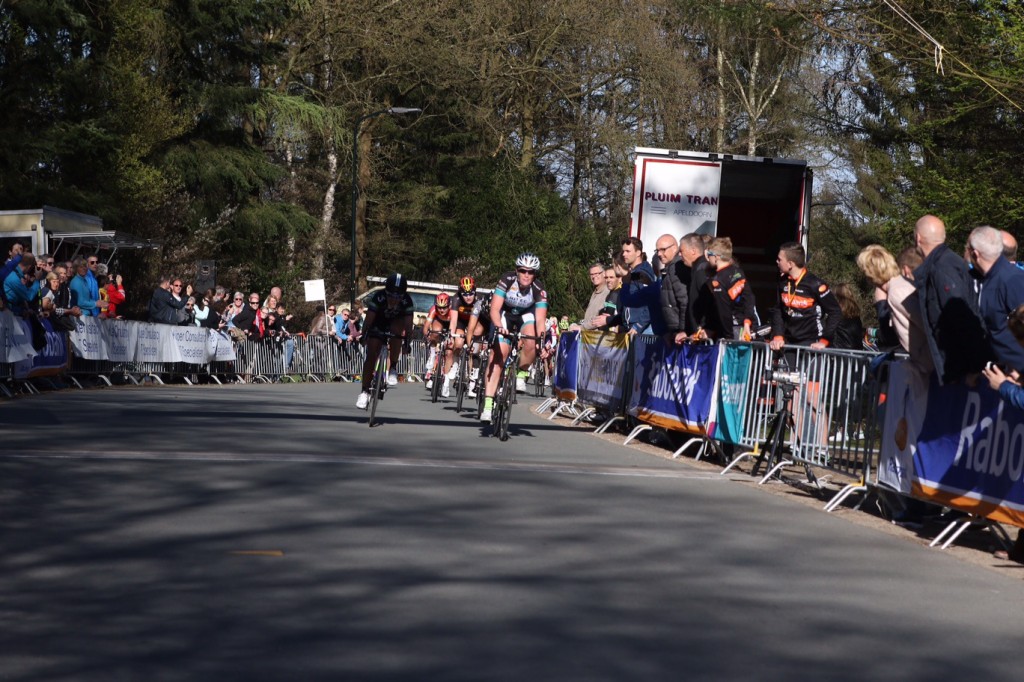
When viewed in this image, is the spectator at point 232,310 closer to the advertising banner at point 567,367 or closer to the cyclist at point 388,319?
the advertising banner at point 567,367

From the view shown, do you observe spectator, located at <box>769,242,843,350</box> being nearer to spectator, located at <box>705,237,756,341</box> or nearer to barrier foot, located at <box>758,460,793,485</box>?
spectator, located at <box>705,237,756,341</box>

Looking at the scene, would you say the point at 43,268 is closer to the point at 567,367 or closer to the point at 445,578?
the point at 567,367

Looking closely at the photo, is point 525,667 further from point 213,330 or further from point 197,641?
point 213,330

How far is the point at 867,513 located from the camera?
11.9 metres

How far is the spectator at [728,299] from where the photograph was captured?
15391 mm

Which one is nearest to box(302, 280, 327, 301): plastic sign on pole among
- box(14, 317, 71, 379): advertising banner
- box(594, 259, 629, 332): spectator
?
box(14, 317, 71, 379): advertising banner

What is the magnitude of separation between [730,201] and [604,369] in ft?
13.0

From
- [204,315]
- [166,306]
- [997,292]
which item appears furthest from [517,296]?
[204,315]

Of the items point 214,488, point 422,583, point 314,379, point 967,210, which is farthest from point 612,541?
point 314,379

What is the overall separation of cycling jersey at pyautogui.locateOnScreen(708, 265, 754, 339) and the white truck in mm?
6490

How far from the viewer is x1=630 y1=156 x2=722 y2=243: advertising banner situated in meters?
22.0

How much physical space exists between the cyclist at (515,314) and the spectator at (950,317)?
6719 millimetres

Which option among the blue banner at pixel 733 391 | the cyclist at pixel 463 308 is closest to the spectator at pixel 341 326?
the cyclist at pixel 463 308

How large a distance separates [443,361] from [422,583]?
18.3m
